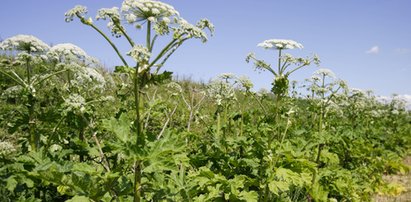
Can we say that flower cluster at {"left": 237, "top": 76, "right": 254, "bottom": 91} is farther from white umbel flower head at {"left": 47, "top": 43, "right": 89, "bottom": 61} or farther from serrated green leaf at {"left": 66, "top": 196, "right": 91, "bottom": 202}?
serrated green leaf at {"left": 66, "top": 196, "right": 91, "bottom": 202}

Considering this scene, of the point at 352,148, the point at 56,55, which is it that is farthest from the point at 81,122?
the point at 352,148

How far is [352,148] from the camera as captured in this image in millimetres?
8508

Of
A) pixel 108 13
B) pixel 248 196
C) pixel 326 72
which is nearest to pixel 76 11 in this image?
pixel 108 13

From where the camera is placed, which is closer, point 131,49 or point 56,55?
point 131,49

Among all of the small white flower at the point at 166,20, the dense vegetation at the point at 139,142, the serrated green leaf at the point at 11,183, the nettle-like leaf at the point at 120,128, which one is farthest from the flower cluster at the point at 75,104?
the small white flower at the point at 166,20

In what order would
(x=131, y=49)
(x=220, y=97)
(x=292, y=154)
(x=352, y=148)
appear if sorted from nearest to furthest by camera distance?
1. (x=131, y=49)
2. (x=292, y=154)
3. (x=220, y=97)
4. (x=352, y=148)

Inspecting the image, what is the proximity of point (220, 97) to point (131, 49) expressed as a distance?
11.9 feet

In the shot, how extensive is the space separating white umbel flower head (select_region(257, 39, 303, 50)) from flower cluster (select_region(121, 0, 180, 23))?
6.96 ft

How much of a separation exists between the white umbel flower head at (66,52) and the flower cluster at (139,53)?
1849mm

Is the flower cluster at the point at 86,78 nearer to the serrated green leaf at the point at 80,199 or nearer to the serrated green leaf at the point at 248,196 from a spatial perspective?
the serrated green leaf at the point at 80,199

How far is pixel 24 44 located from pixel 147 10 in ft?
6.47

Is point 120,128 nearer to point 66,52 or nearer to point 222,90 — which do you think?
point 66,52

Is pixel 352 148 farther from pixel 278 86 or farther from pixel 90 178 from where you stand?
pixel 90 178

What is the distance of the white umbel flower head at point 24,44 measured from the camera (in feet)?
13.8
